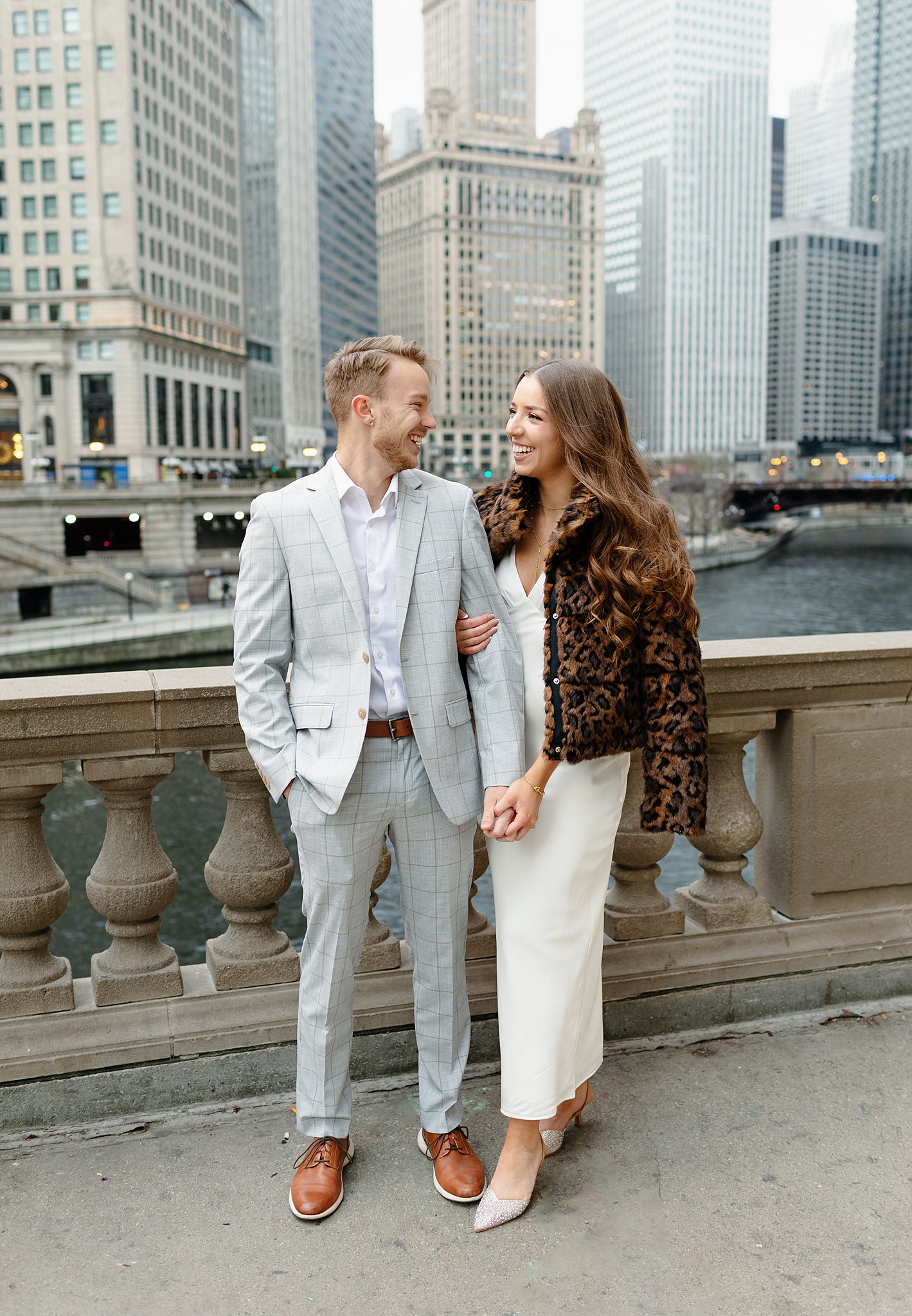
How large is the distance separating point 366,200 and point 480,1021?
17485 cm

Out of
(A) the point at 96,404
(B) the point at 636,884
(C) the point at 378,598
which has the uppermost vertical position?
(A) the point at 96,404

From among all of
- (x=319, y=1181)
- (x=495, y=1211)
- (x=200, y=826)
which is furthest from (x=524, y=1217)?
(x=200, y=826)

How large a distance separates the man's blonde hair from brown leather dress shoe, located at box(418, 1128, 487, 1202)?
1877 millimetres

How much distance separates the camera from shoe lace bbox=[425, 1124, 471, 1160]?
3.06 meters

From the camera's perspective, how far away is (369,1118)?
3.36 metres

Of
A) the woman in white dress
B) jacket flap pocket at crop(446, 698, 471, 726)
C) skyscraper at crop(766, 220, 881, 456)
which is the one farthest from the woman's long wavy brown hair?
skyscraper at crop(766, 220, 881, 456)

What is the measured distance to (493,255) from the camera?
169625mm

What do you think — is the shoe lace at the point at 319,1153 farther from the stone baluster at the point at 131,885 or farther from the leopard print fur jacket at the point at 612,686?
the leopard print fur jacket at the point at 612,686

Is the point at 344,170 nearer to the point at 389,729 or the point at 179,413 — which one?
the point at 179,413

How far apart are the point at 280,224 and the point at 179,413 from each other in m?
40.0

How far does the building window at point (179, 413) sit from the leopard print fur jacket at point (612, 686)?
9004 cm

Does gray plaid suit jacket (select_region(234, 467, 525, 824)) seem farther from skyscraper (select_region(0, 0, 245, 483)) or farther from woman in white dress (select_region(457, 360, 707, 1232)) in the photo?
skyscraper (select_region(0, 0, 245, 483))

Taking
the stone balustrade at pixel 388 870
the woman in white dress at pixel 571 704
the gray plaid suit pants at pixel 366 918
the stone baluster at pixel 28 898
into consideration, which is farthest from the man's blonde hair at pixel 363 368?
the stone baluster at pixel 28 898

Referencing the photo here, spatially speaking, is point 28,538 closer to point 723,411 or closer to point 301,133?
point 301,133
